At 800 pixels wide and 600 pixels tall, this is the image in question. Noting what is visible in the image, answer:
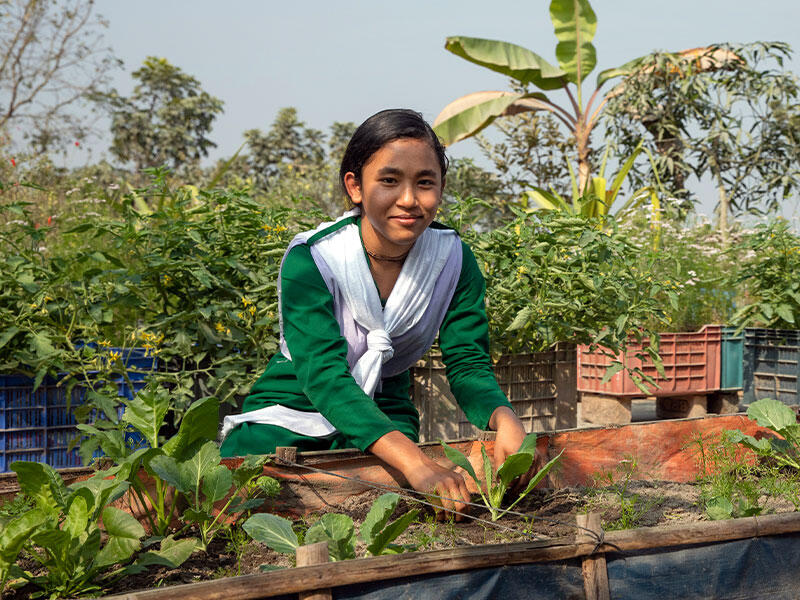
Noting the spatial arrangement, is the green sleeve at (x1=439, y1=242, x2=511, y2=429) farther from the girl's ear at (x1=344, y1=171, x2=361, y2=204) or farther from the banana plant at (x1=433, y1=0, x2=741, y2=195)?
the banana plant at (x1=433, y1=0, x2=741, y2=195)

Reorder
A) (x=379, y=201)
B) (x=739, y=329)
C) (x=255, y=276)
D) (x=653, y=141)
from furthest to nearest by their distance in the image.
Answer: (x=653, y=141)
(x=739, y=329)
(x=255, y=276)
(x=379, y=201)

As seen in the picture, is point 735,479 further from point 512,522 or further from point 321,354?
point 321,354

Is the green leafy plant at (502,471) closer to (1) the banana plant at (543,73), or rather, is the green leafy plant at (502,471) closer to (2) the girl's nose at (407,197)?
(2) the girl's nose at (407,197)

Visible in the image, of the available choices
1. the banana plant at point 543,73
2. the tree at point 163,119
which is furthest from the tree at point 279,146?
the banana plant at point 543,73

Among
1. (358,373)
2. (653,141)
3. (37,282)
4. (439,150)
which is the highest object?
(653,141)

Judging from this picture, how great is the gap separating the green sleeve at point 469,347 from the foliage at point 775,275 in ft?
11.8

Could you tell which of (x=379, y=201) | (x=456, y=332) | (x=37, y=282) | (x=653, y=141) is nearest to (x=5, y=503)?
(x=379, y=201)

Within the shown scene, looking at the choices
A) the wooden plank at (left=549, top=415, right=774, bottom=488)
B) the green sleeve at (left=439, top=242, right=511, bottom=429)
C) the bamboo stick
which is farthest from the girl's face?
the bamboo stick

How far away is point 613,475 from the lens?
7.95 feet

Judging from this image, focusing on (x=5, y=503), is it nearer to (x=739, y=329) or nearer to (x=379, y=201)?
(x=379, y=201)

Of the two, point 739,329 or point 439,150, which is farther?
point 739,329

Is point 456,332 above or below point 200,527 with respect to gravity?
above

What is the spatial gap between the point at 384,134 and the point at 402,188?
0.49 feet

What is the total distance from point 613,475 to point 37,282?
94.3 inches
